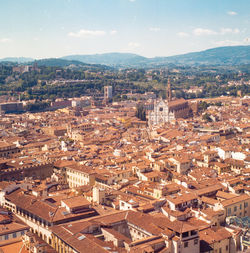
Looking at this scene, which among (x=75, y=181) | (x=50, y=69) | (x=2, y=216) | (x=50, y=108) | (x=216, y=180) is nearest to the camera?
(x=2, y=216)

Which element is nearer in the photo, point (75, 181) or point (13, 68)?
point (75, 181)

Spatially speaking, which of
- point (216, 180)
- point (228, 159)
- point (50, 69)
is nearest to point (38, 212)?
point (216, 180)

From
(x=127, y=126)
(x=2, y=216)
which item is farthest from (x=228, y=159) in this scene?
(x=127, y=126)

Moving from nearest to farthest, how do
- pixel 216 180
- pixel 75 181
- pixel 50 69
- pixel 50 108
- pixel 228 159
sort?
pixel 216 180 → pixel 75 181 → pixel 228 159 → pixel 50 108 → pixel 50 69

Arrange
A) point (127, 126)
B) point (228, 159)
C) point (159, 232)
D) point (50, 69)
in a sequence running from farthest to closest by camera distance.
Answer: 1. point (50, 69)
2. point (127, 126)
3. point (228, 159)
4. point (159, 232)

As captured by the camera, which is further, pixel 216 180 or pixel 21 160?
pixel 21 160

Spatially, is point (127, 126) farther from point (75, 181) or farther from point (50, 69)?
point (50, 69)

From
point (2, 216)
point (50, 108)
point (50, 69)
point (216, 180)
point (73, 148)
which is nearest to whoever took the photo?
point (2, 216)

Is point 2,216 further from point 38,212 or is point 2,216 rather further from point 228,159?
point 228,159
